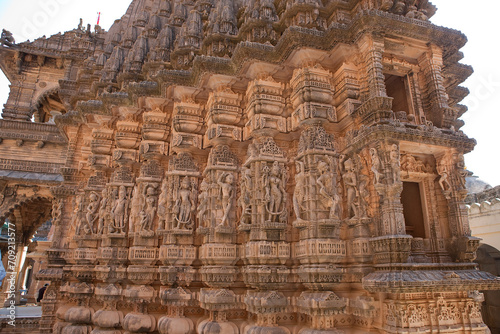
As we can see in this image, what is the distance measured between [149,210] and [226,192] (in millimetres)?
2701

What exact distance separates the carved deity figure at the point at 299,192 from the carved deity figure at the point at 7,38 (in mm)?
22670

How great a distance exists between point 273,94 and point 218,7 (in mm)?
3463

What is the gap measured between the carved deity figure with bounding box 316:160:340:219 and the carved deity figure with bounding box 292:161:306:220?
0.30 meters

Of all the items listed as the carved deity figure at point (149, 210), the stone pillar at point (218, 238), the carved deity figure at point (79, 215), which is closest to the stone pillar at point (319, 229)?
the stone pillar at point (218, 238)

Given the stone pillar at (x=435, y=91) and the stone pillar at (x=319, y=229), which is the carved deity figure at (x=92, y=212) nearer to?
the stone pillar at (x=319, y=229)

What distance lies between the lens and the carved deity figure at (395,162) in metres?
5.67

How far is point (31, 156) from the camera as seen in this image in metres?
19.5

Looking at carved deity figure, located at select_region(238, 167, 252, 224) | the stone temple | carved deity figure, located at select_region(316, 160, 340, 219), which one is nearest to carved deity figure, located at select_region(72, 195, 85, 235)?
the stone temple

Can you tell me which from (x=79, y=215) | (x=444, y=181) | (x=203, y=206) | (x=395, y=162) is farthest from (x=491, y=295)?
(x=79, y=215)

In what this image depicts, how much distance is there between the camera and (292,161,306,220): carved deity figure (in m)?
6.59

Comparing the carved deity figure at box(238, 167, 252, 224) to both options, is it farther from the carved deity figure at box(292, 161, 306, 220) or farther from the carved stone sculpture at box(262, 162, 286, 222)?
the carved deity figure at box(292, 161, 306, 220)

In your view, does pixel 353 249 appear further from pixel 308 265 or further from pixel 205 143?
pixel 205 143

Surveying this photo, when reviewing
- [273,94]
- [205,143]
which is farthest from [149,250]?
[273,94]

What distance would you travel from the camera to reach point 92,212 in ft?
36.8
